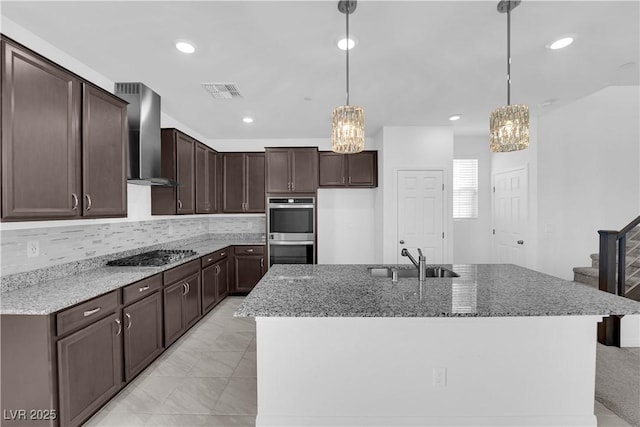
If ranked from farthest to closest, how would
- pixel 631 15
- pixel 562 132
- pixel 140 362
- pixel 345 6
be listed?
1. pixel 562 132
2. pixel 140 362
3. pixel 631 15
4. pixel 345 6

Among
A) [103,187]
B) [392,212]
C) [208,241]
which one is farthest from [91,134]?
[392,212]

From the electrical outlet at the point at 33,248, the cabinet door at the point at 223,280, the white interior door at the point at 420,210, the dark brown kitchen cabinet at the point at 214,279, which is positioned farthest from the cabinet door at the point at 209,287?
the white interior door at the point at 420,210

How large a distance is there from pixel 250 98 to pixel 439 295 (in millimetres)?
2781

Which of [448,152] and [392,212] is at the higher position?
[448,152]

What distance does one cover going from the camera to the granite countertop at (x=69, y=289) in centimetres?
171

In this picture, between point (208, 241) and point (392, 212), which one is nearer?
point (392, 212)

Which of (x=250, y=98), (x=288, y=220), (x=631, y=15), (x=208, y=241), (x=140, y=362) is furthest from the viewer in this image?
(x=208, y=241)

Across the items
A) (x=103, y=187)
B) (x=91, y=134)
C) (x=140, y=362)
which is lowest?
(x=140, y=362)

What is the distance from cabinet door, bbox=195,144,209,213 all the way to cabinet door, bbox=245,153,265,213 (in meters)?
0.71

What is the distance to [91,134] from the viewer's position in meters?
2.24

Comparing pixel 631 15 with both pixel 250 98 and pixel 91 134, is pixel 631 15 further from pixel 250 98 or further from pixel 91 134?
pixel 91 134

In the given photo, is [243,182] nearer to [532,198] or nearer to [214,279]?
[214,279]

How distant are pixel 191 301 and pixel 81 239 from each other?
4.36 feet

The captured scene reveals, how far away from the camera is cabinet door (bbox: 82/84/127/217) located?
7.20 feet
